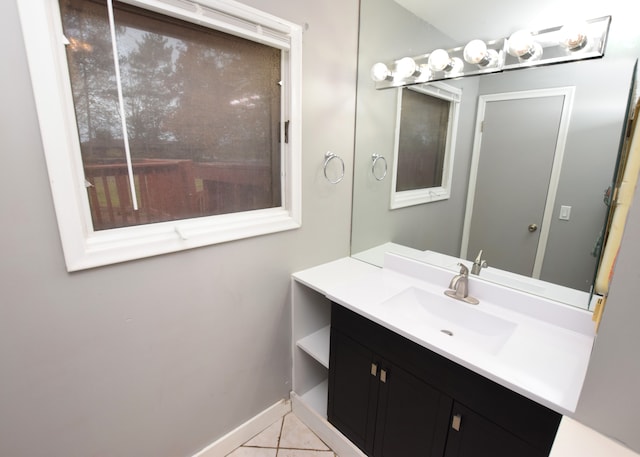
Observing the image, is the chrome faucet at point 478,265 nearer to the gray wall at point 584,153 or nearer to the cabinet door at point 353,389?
the gray wall at point 584,153

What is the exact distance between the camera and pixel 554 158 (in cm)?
124

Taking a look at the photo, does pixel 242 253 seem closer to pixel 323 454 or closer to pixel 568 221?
pixel 323 454

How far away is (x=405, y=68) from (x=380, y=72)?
0.14 meters

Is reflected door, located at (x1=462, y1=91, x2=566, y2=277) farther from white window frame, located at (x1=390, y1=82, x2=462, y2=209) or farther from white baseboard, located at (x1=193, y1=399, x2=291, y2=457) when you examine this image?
white baseboard, located at (x1=193, y1=399, x2=291, y2=457)

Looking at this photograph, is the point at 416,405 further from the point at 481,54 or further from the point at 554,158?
the point at 481,54

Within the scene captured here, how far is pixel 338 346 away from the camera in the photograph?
4.92 ft

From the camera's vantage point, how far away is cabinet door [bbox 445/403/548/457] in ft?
3.04

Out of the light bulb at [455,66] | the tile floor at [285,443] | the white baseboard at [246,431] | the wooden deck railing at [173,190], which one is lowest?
the tile floor at [285,443]

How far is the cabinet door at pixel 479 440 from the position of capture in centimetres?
93

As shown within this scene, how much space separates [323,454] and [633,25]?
221 cm

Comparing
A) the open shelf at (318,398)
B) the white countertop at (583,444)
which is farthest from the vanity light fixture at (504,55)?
the open shelf at (318,398)

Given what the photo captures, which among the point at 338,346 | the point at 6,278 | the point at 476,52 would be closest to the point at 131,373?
the point at 6,278

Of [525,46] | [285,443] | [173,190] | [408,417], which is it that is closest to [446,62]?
[525,46]

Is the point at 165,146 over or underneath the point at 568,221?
over
